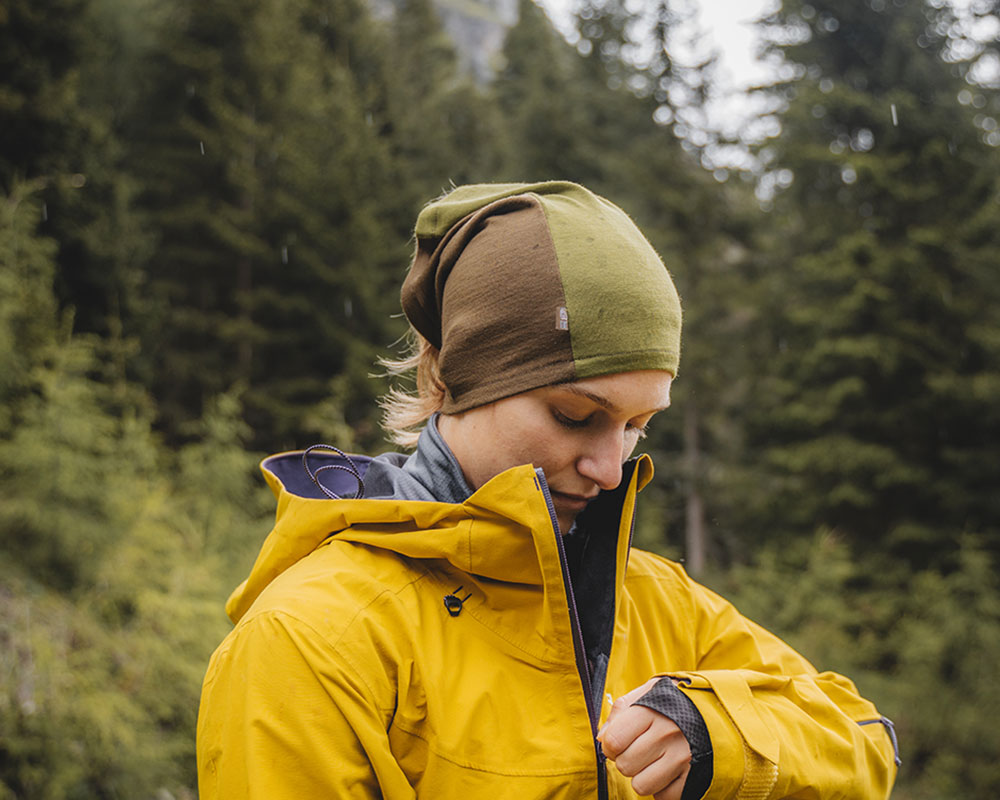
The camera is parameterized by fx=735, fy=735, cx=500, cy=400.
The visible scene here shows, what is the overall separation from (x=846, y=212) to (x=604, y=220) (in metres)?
12.9

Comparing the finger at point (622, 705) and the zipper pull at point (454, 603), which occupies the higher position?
the zipper pull at point (454, 603)

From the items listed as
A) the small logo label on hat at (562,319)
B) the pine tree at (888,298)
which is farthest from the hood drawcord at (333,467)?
the pine tree at (888,298)

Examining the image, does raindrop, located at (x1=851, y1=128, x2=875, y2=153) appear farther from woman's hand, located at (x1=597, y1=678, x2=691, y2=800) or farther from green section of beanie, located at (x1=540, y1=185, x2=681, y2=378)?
woman's hand, located at (x1=597, y1=678, x2=691, y2=800)

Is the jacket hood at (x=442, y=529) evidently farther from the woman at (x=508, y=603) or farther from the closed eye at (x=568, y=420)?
the closed eye at (x=568, y=420)

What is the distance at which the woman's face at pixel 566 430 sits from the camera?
1324mm

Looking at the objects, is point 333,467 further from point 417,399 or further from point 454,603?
point 454,603

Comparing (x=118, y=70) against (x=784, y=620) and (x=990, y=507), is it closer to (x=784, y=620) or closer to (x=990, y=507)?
(x=784, y=620)

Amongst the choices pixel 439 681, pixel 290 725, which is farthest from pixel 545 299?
pixel 290 725

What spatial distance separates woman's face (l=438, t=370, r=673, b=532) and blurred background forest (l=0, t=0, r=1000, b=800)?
13.0ft

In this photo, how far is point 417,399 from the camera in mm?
1855

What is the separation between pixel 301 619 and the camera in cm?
111

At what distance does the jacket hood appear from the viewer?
46.1 inches

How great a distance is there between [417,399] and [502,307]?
1.90 ft

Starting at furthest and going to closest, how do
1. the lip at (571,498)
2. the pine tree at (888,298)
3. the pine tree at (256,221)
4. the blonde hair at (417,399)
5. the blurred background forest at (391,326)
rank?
the pine tree at (256,221)
the pine tree at (888,298)
the blurred background forest at (391,326)
the blonde hair at (417,399)
the lip at (571,498)
